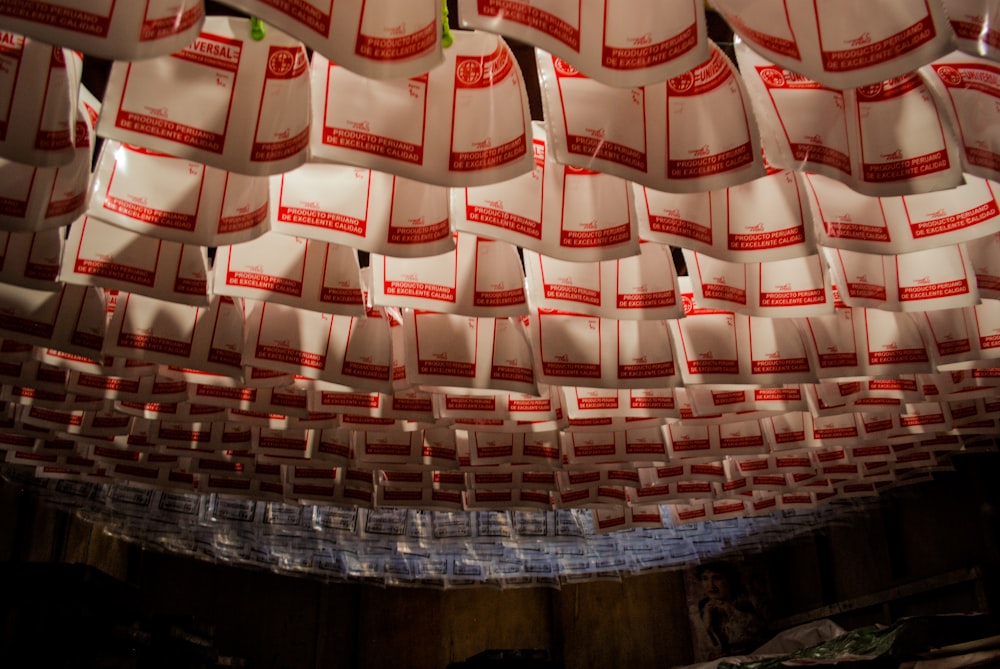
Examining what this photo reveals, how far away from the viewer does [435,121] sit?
2.18 meters

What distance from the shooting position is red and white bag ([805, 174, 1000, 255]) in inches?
102

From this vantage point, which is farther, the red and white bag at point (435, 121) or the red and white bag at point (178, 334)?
the red and white bag at point (178, 334)

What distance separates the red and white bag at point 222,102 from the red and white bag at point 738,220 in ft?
3.62

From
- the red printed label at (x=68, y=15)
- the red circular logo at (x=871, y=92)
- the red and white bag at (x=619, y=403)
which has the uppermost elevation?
the red circular logo at (x=871, y=92)

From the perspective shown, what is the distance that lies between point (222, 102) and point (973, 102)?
2.11 metres

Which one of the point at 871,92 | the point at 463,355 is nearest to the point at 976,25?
the point at 871,92

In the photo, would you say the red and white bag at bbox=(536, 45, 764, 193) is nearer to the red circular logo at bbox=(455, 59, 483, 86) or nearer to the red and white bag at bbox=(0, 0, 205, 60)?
the red circular logo at bbox=(455, 59, 483, 86)

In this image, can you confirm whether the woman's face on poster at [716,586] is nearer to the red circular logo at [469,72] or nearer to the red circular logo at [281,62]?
the red circular logo at [469,72]

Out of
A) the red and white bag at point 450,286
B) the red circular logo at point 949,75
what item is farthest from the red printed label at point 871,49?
the red and white bag at point 450,286

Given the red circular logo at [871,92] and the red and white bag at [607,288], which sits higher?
the red circular logo at [871,92]

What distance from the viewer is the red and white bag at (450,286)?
9.42 ft

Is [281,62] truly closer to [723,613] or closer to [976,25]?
[976,25]

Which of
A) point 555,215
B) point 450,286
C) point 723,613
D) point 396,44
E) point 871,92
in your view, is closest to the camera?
point 396,44

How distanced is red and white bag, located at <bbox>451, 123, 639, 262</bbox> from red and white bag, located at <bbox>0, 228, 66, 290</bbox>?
1.43 meters
